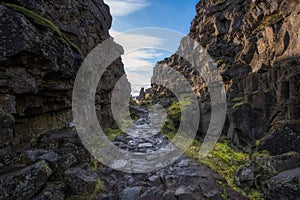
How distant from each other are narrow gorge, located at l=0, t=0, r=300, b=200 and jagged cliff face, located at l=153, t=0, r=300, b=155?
52mm

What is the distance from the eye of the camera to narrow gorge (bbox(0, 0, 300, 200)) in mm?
3889

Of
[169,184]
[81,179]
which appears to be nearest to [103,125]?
[169,184]

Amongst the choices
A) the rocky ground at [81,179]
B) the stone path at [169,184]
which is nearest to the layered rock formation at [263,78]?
the stone path at [169,184]

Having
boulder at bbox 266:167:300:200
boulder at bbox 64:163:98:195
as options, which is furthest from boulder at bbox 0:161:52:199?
boulder at bbox 266:167:300:200

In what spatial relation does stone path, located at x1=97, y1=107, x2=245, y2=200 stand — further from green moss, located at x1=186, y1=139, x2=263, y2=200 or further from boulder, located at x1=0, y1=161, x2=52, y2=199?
boulder, located at x1=0, y1=161, x2=52, y2=199

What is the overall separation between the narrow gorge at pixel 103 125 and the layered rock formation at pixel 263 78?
0.05 metres

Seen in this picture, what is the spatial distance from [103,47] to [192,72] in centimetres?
1262

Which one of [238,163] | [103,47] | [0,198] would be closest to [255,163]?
[238,163]

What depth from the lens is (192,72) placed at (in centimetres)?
2177

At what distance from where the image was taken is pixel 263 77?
29.9ft

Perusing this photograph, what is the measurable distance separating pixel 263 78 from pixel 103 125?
10.6 metres

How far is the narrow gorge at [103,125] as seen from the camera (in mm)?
3889

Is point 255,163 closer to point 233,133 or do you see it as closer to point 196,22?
point 233,133

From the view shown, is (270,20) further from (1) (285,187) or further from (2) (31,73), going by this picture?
(2) (31,73)
